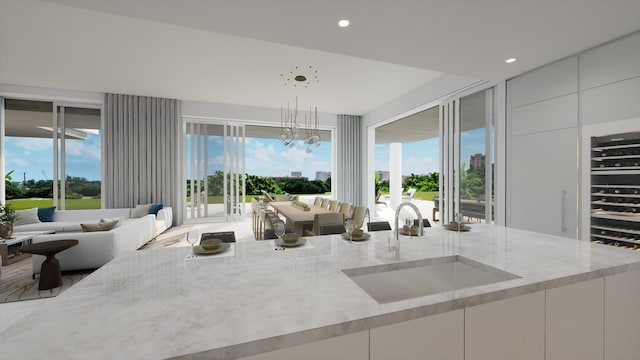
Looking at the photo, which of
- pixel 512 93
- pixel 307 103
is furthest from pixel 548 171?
pixel 307 103

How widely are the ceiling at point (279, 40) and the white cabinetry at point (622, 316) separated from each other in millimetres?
2013

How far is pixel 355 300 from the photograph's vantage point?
927 millimetres

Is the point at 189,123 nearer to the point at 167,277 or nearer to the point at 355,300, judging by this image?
the point at 167,277

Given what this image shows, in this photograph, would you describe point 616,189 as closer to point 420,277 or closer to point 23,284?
point 420,277

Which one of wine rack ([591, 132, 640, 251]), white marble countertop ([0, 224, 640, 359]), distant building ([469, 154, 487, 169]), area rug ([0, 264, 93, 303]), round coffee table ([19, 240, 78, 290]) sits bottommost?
area rug ([0, 264, 93, 303])

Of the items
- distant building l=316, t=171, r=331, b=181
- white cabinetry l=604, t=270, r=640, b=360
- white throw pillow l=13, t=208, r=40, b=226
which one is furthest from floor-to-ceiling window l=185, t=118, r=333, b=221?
distant building l=316, t=171, r=331, b=181

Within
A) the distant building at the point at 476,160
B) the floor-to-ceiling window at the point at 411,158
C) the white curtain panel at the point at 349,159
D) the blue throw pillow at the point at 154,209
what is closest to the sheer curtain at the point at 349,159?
the white curtain panel at the point at 349,159

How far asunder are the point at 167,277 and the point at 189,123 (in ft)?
21.2

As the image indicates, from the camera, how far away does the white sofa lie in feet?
10.3

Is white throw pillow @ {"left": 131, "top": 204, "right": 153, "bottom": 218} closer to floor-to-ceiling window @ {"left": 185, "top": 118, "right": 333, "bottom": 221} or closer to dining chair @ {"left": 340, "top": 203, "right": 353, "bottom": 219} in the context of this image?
floor-to-ceiling window @ {"left": 185, "top": 118, "right": 333, "bottom": 221}

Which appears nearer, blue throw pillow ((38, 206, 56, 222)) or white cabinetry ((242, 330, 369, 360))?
white cabinetry ((242, 330, 369, 360))

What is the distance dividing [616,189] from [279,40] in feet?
11.7

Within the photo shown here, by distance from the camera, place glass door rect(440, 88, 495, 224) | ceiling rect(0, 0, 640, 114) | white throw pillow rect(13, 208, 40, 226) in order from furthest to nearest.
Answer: white throw pillow rect(13, 208, 40, 226) < glass door rect(440, 88, 495, 224) < ceiling rect(0, 0, 640, 114)

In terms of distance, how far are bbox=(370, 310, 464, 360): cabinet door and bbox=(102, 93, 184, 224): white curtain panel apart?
6644 millimetres
